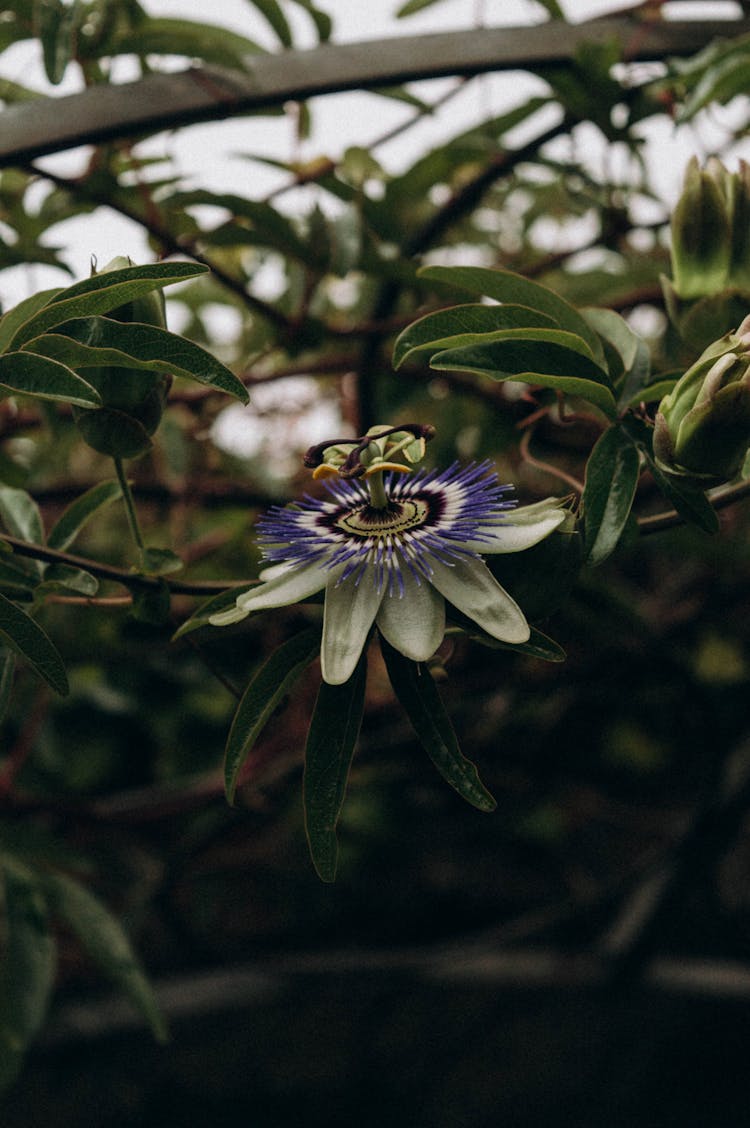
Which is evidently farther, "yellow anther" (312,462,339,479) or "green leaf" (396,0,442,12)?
"green leaf" (396,0,442,12)

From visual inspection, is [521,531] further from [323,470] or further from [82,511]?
[82,511]

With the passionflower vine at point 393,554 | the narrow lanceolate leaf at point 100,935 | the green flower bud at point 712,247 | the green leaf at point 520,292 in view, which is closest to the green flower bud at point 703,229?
the green flower bud at point 712,247

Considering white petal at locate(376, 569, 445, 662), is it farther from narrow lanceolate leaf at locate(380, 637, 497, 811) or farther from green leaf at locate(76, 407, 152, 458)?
green leaf at locate(76, 407, 152, 458)

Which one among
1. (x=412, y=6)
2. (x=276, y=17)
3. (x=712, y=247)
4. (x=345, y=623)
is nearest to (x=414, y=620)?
(x=345, y=623)

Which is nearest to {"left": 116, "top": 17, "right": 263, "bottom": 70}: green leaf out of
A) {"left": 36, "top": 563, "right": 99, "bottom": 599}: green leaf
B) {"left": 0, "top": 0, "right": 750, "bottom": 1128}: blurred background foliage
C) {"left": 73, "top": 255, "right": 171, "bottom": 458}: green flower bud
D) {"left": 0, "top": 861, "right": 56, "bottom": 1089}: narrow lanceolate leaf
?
{"left": 0, "top": 0, "right": 750, "bottom": 1128}: blurred background foliage

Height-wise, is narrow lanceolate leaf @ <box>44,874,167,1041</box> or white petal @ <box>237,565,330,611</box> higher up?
white petal @ <box>237,565,330,611</box>
